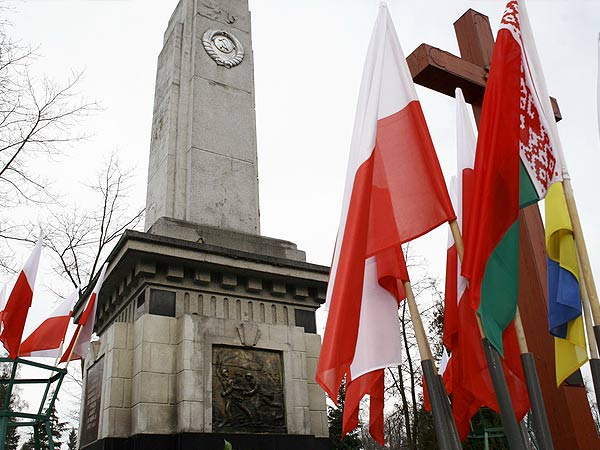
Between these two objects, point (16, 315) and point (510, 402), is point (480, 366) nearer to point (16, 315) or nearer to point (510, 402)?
point (510, 402)

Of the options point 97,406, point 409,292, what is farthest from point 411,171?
point 97,406

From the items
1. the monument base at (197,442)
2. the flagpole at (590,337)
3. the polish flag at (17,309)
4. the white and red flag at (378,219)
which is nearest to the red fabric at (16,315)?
the polish flag at (17,309)

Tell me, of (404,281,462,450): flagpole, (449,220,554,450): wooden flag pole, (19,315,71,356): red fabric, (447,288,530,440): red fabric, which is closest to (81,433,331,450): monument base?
(19,315,71,356): red fabric

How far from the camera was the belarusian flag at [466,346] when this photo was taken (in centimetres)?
327

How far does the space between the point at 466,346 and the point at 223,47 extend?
7645 millimetres

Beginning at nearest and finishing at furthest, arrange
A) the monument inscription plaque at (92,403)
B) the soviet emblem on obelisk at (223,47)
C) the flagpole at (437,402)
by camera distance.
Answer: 1. the flagpole at (437,402)
2. the monument inscription plaque at (92,403)
3. the soviet emblem on obelisk at (223,47)

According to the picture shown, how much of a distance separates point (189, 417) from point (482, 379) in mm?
3807

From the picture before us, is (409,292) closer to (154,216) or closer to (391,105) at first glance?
(391,105)

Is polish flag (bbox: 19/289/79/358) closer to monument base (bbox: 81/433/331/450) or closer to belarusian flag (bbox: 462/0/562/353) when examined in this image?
monument base (bbox: 81/433/331/450)

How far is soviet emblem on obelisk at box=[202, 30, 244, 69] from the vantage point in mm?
9508

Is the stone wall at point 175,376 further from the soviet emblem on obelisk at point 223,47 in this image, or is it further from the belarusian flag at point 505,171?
the soviet emblem on obelisk at point 223,47

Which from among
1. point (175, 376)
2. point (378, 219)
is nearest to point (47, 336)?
point (175, 376)

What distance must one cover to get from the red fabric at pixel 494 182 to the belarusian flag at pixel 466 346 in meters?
0.48

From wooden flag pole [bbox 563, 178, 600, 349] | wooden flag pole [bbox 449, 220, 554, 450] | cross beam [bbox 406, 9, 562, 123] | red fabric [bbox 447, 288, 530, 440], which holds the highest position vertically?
cross beam [bbox 406, 9, 562, 123]
